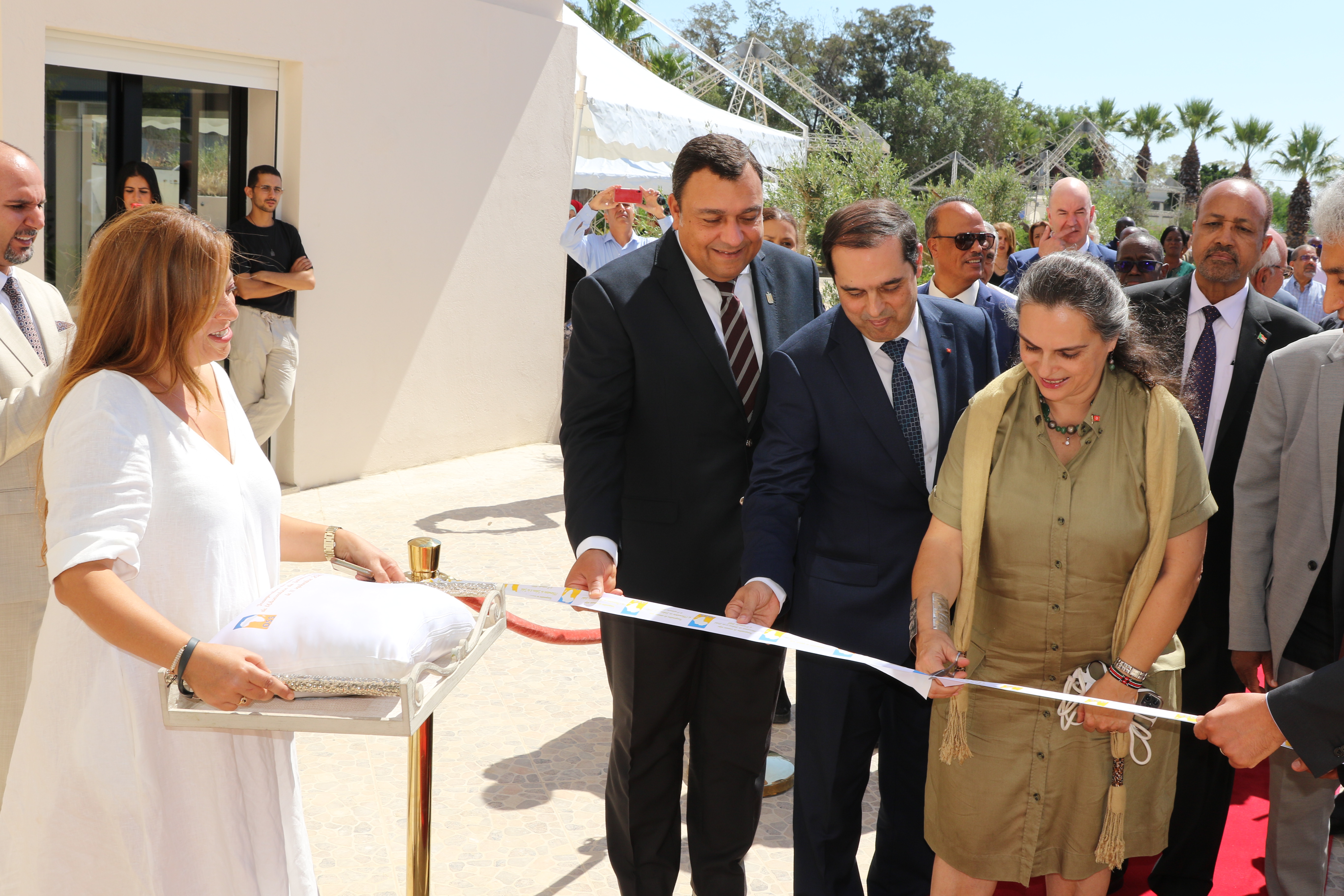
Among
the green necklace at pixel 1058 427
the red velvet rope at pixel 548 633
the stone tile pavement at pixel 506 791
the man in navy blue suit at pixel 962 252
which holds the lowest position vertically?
the stone tile pavement at pixel 506 791

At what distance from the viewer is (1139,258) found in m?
5.79

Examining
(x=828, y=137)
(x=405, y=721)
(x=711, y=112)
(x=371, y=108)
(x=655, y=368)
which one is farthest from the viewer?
(x=828, y=137)

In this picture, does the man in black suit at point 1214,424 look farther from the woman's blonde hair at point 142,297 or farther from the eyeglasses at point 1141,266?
the woman's blonde hair at point 142,297

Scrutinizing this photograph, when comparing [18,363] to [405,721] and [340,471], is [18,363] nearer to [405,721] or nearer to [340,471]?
[405,721]

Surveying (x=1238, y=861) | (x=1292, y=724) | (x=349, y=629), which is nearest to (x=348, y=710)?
(x=349, y=629)

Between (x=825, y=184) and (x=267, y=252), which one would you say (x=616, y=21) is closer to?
A: (x=825, y=184)

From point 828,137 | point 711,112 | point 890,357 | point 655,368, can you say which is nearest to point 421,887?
point 655,368

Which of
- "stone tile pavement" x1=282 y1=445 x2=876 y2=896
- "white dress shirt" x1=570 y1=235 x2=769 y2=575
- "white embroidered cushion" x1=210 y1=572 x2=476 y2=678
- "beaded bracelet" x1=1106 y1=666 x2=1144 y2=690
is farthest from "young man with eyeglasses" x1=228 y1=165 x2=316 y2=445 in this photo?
"beaded bracelet" x1=1106 y1=666 x2=1144 y2=690

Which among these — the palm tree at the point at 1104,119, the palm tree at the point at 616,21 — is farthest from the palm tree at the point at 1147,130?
the palm tree at the point at 616,21

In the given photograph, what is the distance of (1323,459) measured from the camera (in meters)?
2.97

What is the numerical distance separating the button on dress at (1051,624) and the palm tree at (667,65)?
3494cm

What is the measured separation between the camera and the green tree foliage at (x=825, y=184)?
14953mm

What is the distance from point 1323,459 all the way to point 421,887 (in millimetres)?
2620

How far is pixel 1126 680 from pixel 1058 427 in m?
0.64
